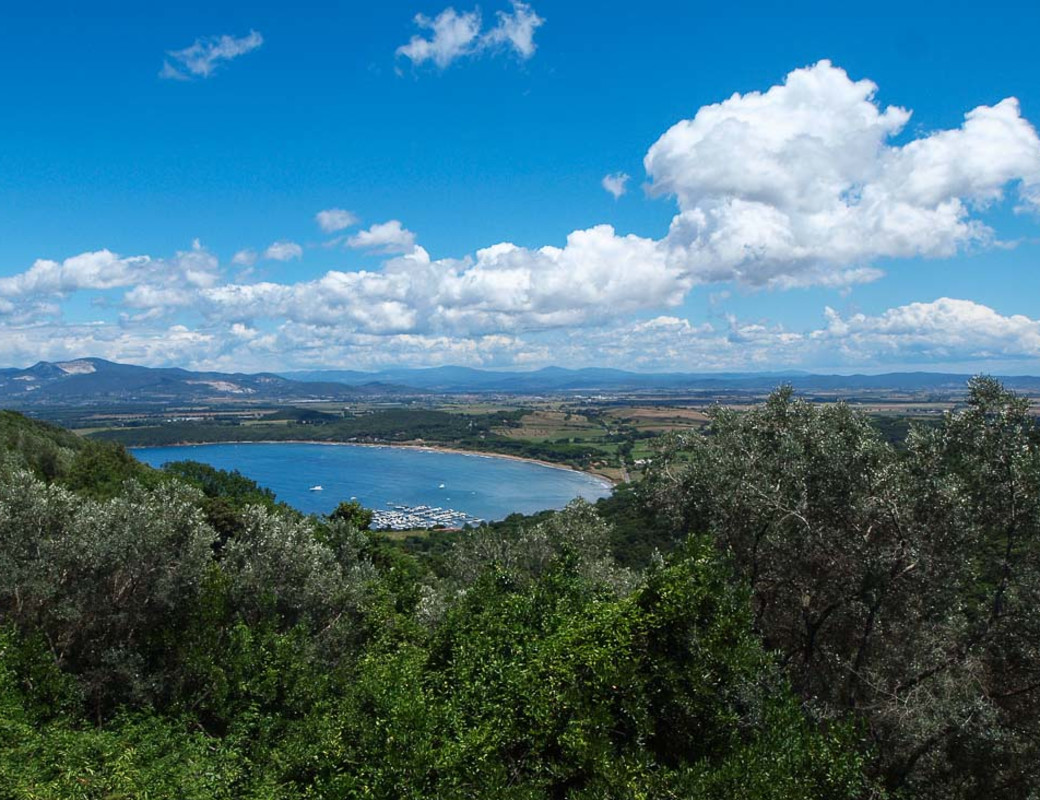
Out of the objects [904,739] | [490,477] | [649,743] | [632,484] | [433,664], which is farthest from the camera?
[490,477]

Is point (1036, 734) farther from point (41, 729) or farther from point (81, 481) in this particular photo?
point (81, 481)

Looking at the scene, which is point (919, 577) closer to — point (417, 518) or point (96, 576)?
point (96, 576)

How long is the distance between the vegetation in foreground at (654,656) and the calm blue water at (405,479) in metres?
92.7

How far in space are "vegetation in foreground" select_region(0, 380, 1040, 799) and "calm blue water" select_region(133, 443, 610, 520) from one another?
92716mm

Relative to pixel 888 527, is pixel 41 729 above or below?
below

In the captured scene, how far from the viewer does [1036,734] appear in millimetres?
12312

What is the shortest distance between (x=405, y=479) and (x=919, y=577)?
5717 inches

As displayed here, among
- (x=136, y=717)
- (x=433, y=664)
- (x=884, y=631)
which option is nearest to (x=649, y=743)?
(x=433, y=664)

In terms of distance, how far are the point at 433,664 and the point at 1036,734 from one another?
1192 cm

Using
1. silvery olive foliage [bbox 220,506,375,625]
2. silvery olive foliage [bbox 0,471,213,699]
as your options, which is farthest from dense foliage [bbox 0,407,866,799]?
silvery olive foliage [bbox 220,506,375,625]

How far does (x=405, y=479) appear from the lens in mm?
152875

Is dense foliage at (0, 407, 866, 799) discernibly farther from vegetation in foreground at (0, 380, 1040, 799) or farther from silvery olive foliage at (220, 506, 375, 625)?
silvery olive foliage at (220, 506, 375, 625)

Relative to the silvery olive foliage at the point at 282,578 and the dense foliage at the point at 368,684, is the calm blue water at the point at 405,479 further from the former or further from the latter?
the dense foliage at the point at 368,684

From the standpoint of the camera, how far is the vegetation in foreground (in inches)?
408
